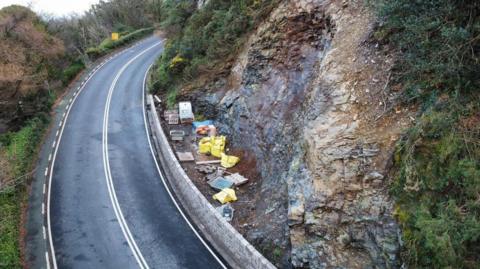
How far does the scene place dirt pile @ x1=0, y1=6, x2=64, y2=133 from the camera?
25219 millimetres

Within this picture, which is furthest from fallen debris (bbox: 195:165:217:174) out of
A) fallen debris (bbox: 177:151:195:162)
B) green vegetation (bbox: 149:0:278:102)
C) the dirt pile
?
the dirt pile

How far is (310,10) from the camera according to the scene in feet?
65.5

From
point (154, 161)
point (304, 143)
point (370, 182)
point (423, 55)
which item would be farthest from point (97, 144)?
point (423, 55)

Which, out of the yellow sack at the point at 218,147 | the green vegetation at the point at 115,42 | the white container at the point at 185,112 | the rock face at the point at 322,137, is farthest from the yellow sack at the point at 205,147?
the green vegetation at the point at 115,42

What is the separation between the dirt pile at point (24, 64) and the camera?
25.2 meters

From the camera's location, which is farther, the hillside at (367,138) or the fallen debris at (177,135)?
the fallen debris at (177,135)

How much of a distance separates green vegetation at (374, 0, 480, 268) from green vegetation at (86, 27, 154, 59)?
3812 centimetres

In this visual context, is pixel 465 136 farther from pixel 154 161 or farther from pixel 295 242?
pixel 154 161

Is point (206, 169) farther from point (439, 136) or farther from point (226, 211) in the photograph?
point (439, 136)

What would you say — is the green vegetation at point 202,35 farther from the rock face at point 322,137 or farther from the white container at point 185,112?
the rock face at point 322,137

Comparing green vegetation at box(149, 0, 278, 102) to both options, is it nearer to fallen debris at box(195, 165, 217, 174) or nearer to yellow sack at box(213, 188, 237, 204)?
fallen debris at box(195, 165, 217, 174)

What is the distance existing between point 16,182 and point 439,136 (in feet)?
62.4

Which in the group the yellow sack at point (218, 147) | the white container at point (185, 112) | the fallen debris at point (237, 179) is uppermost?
the white container at point (185, 112)

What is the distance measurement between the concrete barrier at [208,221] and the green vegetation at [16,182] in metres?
7.10
